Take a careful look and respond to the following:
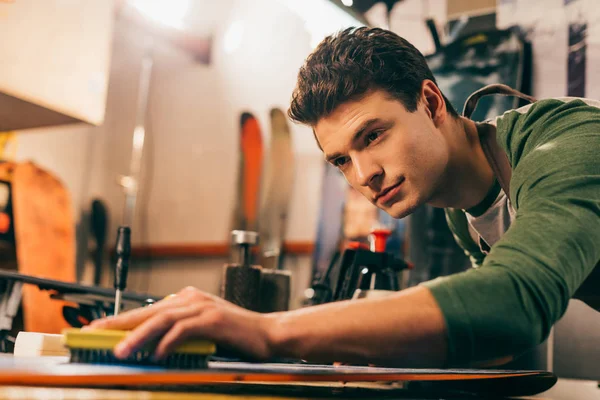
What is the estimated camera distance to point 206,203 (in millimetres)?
3104

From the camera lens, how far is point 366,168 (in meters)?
1.03

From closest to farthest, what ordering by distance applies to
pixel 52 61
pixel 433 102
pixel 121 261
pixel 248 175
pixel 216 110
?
pixel 433 102
pixel 121 261
pixel 52 61
pixel 248 175
pixel 216 110

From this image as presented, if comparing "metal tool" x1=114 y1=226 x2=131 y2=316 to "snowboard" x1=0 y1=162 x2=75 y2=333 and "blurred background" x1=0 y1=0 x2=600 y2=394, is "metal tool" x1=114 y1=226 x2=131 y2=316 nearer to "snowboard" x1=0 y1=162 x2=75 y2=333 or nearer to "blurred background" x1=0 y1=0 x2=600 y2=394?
"blurred background" x1=0 y1=0 x2=600 y2=394

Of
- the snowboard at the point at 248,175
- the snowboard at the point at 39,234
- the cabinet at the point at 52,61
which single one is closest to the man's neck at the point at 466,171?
the cabinet at the point at 52,61

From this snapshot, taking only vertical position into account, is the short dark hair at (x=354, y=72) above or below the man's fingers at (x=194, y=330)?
above

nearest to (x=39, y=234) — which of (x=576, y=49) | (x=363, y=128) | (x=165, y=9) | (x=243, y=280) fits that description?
(x=165, y=9)

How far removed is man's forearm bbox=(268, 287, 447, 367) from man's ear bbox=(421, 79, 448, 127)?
619 millimetres

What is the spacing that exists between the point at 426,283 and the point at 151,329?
28 centimetres

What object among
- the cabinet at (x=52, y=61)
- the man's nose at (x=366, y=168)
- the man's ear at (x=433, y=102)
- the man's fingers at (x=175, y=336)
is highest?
the cabinet at (x=52, y=61)

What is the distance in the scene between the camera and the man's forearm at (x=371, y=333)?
1.82 feet

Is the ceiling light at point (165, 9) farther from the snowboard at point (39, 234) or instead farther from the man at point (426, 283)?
the man at point (426, 283)

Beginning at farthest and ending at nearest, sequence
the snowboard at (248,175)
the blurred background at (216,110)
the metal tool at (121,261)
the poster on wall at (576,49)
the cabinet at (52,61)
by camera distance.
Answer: the snowboard at (248,175)
the poster on wall at (576,49)
the blurred background at (216,110)
the cabinet at (52,61)
the metal tool at (121,261)

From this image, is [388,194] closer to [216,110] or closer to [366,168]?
[366,168]

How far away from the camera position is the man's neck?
1.17 metres
